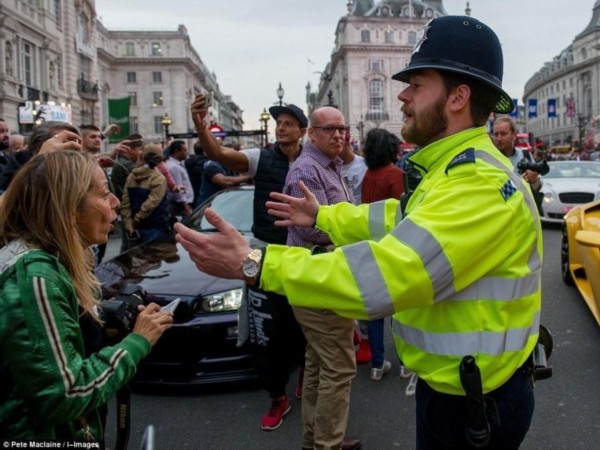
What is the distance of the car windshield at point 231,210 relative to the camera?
588 cm

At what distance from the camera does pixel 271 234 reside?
3896 mm

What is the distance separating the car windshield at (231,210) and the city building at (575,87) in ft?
282

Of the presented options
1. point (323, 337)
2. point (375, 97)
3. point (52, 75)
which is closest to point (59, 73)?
point (52, 75)

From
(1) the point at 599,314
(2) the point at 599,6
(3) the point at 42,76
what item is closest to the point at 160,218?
(1) the point at 599,314

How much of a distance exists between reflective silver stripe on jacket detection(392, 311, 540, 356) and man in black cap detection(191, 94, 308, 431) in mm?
2079

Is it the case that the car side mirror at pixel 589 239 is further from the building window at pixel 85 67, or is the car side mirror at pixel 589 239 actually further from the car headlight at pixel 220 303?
the building window at pixel 85 67

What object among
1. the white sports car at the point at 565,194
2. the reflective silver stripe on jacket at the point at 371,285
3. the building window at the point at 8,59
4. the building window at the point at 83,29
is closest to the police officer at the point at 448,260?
the reflective silver stripe on jacket at the point at 371,285

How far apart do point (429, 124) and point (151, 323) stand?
1.21 m

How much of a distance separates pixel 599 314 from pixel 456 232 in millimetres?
4318

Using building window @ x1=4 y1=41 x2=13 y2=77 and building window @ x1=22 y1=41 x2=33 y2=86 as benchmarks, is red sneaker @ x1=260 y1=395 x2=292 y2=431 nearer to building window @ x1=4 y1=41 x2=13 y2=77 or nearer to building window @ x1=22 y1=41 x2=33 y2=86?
building window @ x1=4 y1=41 x2=13 y2=77

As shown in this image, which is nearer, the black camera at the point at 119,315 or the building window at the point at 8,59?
the black camera at the point at 119,315

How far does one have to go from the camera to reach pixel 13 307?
5.39ft

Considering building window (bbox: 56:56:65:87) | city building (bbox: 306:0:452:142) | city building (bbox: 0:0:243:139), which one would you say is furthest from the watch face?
city building (bbox: 306:0:452:142)

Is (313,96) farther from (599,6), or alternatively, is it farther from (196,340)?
(196,340)
